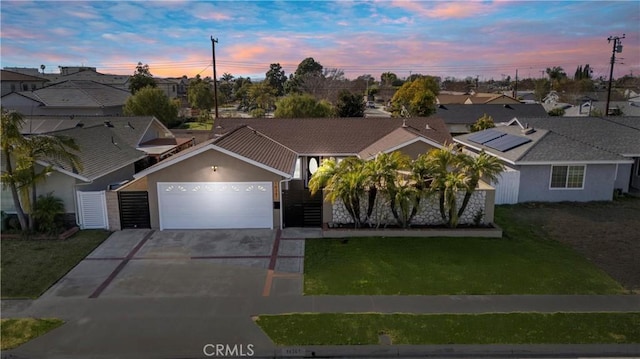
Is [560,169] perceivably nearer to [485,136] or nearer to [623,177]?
[623,177]

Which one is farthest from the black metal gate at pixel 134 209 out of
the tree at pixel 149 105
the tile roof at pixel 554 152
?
the tree at pixel 149 105

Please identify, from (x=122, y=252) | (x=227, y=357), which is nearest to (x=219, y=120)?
(x=122, y=252)

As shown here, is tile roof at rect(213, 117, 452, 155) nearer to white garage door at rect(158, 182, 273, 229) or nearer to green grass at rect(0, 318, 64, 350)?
white garage door at rect(158, 182, 273, 229)

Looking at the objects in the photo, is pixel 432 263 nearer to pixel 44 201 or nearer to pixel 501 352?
pixel 501 352

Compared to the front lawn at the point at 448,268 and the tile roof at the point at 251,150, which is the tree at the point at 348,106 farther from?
the front lawn at the point at 448,268

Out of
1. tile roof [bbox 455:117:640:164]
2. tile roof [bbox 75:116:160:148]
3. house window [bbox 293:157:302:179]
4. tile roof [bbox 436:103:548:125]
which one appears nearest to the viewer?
tile roof [bbox 455:117:640:164]

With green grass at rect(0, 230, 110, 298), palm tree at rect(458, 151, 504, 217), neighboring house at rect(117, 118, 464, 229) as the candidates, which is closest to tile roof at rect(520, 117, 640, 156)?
palm tree at rect(458, 151, 504, 217)

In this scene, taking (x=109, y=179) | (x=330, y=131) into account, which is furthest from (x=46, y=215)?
(x=330, y=131)

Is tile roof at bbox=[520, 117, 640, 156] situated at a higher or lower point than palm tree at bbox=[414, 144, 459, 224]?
higher
